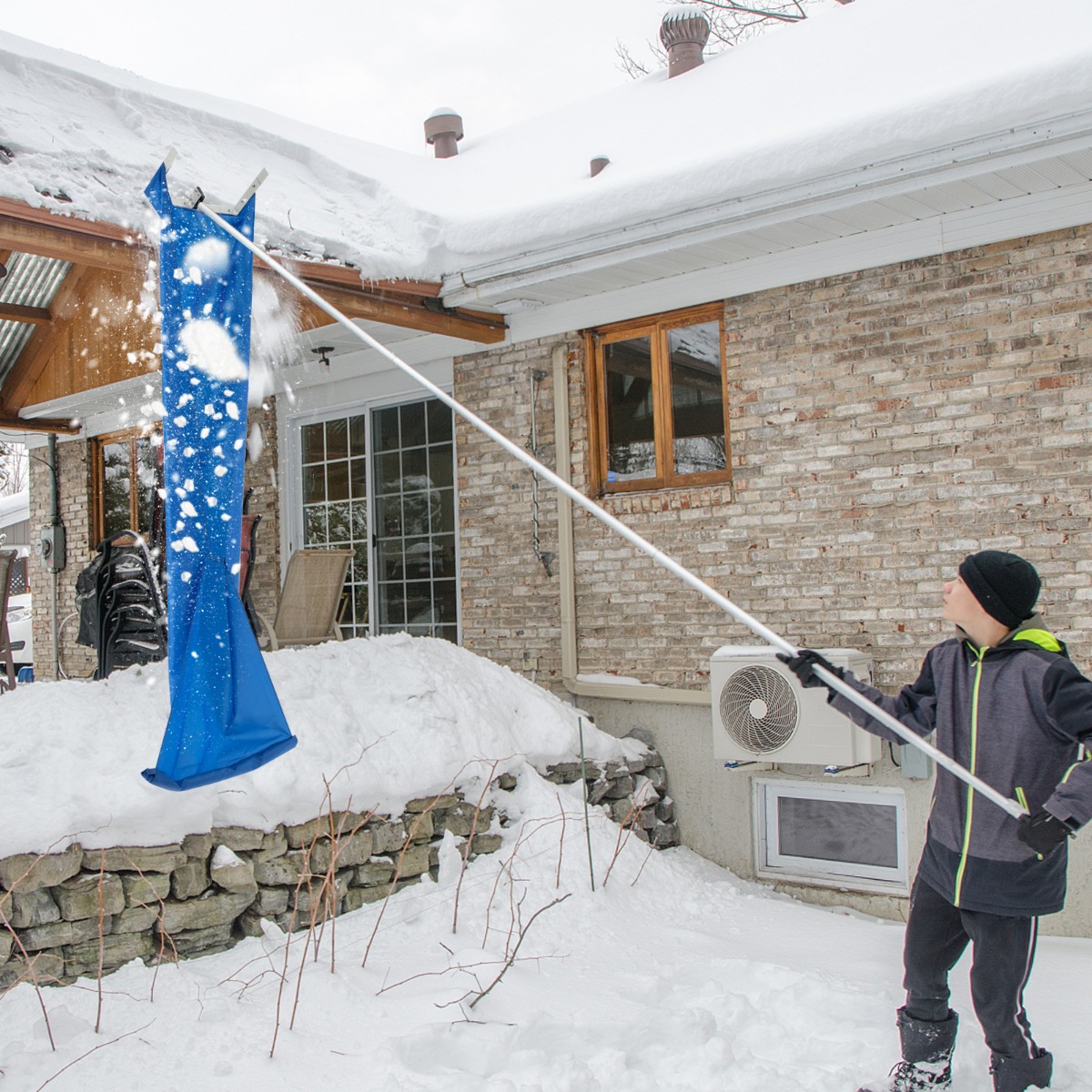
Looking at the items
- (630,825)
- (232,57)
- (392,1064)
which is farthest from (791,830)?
(232,57)

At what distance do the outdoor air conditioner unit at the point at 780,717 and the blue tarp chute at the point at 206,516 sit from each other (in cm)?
261

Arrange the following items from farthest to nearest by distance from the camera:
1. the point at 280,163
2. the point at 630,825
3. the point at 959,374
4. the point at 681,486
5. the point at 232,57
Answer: the point at 232,57 → the point at 280,163 → the point at 681,486 → the point at 630,825 → the point at 959,374

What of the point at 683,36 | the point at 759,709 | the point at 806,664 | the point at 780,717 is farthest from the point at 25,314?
the point at 806,664

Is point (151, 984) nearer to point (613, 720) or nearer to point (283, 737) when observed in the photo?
point (283, 737)

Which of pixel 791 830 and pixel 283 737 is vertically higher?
pixel 283 737

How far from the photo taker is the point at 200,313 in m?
3.54

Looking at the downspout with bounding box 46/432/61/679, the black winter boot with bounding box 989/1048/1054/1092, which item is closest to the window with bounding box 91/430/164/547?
the downspout with bounding box 46/432/61/679

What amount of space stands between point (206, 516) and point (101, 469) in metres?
7.06

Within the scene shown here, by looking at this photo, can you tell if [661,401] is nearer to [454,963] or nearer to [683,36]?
[454,963]

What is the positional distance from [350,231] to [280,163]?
1.09 metres

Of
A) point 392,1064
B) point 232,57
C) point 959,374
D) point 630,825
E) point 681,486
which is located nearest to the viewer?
point 392,1064

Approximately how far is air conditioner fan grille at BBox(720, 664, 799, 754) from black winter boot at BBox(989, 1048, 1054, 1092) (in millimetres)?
2414

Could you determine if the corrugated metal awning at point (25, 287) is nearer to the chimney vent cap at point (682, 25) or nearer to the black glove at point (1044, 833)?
the chimney vent cap at point (682, 25)

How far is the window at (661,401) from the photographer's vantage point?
612 cm
